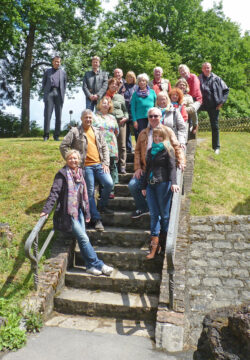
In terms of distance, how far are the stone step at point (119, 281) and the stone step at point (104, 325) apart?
1.58 feet

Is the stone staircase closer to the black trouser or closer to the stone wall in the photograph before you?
the stone wall

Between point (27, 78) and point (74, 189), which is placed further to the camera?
point (27, 78)

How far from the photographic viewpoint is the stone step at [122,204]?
649 centimetres

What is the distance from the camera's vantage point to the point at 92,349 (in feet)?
12.7

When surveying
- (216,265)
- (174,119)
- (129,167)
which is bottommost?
(216,265)

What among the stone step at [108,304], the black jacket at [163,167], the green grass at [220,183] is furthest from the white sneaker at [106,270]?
the green grass at [220,183]

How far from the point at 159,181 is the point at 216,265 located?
2445 mm

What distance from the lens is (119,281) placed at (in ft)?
16.2

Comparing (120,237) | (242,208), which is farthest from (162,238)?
(242,208)

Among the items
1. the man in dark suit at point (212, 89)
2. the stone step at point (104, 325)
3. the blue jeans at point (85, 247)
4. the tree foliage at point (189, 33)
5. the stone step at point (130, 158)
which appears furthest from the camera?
the tree foliage at point (189, 33)

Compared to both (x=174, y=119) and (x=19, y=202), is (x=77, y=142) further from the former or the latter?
(x=19, y=202)

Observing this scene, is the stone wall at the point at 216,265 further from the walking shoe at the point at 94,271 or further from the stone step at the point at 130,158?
the stone step at the point at 130,158

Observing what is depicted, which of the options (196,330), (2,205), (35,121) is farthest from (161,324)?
(35,121)

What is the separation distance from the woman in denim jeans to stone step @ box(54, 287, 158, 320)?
380 millimetres
